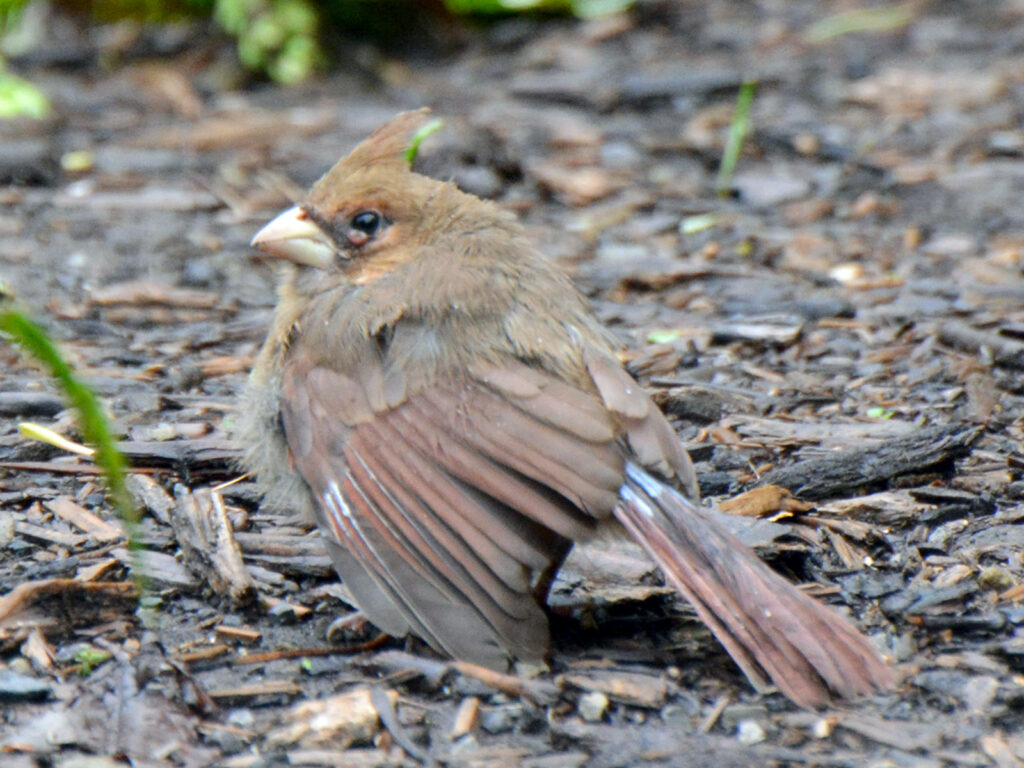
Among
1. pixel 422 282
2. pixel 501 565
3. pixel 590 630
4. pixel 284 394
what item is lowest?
pixel 590 630

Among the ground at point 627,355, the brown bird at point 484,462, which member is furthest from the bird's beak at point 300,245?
the ground at point 627,355

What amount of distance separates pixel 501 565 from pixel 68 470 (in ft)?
5.49

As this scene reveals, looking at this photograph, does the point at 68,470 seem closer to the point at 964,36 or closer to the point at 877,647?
the point at 877,647

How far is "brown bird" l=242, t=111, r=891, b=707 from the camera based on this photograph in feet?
10.9

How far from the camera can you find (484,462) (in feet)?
11.5

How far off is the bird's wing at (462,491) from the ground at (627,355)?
17 cm

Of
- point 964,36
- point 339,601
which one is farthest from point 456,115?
point 339,601

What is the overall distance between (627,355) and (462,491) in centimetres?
194

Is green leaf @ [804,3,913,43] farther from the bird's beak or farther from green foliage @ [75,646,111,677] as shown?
green foliage @ [75,646,111,677]

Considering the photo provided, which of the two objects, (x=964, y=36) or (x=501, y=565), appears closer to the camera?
(x=501, y=565)

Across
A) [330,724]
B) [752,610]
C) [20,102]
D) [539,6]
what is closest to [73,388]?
[330,724]

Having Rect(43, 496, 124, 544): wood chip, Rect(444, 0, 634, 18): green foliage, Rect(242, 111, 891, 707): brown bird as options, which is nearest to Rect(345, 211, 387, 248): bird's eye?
Rect(242, 111, 891, 707): brown bird

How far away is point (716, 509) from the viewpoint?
13.5ft

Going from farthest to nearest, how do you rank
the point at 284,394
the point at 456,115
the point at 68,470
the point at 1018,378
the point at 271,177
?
the point at 456,115, the point at 271,177, the point at 1018,378, the point at 68,470, the point at 284,394
